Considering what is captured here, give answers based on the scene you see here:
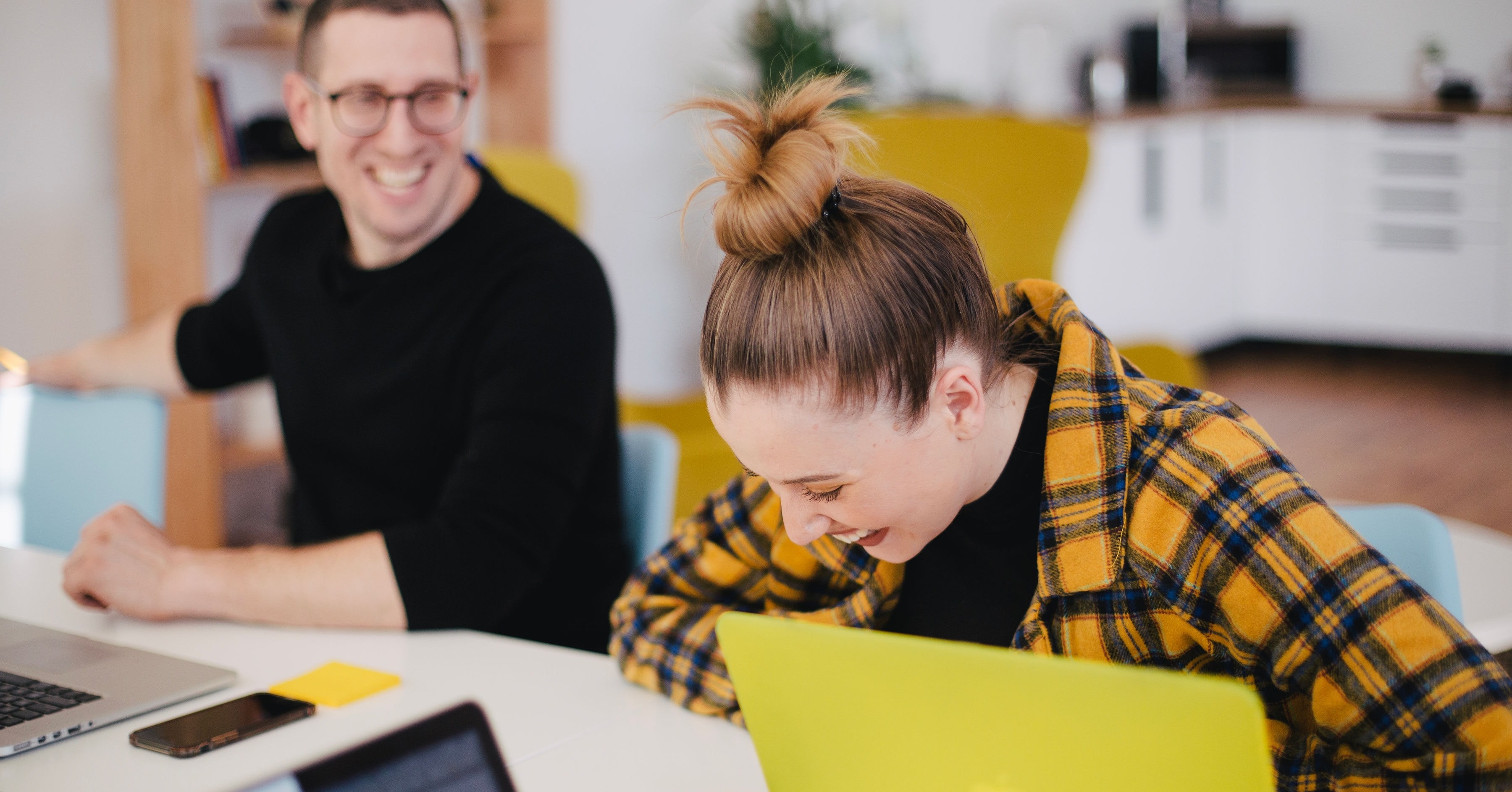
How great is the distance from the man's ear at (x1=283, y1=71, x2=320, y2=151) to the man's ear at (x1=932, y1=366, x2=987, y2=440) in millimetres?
1039

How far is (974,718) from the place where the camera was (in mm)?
710

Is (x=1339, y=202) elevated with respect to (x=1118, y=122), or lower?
lower

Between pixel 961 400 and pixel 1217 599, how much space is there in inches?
8.7

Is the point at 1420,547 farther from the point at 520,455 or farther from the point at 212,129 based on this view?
the point at 212,129

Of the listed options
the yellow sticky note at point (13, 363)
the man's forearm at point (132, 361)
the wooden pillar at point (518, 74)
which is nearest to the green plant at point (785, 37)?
the wooden pillar at point (518, 74)

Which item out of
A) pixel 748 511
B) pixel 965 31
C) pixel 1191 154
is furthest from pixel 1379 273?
pixel 748 511

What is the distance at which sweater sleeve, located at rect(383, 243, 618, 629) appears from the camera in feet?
4.49

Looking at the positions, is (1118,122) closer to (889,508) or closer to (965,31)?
(965,31)

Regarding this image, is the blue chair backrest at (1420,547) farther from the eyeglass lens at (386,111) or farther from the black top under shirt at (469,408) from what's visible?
the eyeglass lens at (386,111)

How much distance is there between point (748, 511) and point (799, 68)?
2860mm

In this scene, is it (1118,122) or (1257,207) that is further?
(1257,207)

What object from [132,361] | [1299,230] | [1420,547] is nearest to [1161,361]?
[1420,547]

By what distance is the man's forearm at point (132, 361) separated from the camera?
1.97m

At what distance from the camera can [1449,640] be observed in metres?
0.83
